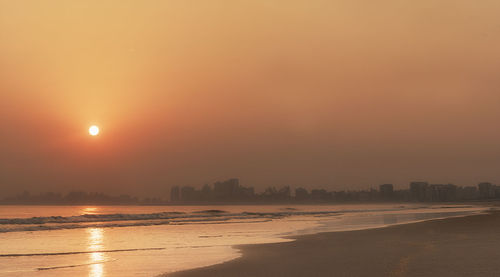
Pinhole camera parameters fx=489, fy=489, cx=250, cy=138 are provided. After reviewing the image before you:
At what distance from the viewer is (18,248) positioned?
21.7 m

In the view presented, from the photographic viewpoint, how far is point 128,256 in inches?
701


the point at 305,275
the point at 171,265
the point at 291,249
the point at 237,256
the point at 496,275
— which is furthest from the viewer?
the point at 291,249

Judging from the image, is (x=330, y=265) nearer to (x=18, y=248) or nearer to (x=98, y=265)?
(x=98, y=265)

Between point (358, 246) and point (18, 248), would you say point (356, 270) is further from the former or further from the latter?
point (18, 248)

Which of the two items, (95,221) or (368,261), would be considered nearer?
(368,261)

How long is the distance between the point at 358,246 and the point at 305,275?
8.38m

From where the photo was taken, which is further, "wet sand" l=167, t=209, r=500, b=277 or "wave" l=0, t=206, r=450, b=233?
"wave" l=0, t=206, r=450, b=233

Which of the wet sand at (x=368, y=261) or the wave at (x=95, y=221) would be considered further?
the wave at (x=95, y=221)

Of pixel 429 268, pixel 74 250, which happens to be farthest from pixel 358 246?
pixel 74 250

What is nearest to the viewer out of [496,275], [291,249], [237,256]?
[496,275]

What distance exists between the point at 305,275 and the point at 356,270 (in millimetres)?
1540

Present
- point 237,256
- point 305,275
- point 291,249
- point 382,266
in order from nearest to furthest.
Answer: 1. point 305,275
2. point 382,266
3. point 237,256
4. point 291,249

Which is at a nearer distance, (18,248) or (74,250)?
(74,250)

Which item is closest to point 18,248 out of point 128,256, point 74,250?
point 74,250
